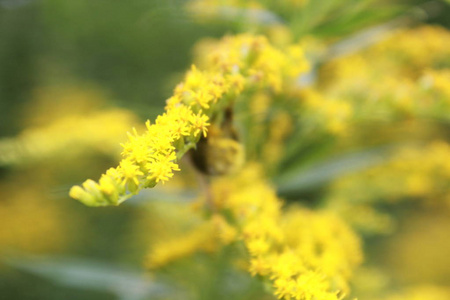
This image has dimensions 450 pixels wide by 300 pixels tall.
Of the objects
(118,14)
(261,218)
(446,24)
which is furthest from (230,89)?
(446,24)

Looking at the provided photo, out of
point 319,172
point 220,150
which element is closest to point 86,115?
point 319,172

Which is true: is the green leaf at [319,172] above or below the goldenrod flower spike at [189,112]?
above

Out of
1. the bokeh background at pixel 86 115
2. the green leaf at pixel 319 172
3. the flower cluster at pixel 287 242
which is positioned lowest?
the flower cluster at pixel 287 242

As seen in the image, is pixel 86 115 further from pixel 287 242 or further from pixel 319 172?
pixel 287 242

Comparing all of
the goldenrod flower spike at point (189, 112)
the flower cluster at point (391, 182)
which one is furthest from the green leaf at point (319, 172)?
the goldenrod flower spike at point (189, 112)

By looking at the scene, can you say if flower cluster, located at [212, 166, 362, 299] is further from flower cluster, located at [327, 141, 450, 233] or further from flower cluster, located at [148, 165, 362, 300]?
flower cluster, located at [327, 141, 450, 233]

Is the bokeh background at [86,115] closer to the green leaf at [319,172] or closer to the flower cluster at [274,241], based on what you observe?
the green leaf at [319,172]

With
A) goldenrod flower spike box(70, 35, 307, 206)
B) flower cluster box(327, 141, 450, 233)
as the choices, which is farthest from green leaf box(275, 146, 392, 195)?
goldenrod flower spike box(70, 35, 307, 206)

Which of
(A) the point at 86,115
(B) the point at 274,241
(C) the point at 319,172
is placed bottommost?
(B) the point at 274,241

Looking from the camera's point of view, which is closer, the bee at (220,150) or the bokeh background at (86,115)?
the bee at (220,150)
